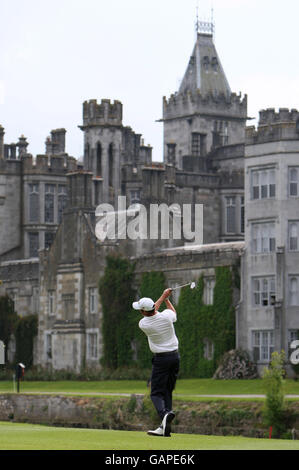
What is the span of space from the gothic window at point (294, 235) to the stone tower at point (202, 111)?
123 feet

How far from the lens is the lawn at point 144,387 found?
50.3m

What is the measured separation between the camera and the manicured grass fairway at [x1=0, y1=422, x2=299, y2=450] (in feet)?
65.5

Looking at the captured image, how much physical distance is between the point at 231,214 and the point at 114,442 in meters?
61.6

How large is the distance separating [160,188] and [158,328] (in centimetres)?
4558

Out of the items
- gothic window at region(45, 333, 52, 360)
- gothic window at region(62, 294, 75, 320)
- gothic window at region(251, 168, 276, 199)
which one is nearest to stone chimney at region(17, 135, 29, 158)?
gothic window at region(45, 333, 52, 360)

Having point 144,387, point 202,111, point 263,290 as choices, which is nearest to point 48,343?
point 263,290

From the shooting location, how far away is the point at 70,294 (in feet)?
224

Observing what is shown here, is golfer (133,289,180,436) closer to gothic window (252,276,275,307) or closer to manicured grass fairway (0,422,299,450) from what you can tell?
manicured grass fairway (0,422,299,450)

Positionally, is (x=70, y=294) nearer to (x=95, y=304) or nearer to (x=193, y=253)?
(x=95, y=304)

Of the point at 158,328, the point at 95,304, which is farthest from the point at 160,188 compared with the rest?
the point at 158,328

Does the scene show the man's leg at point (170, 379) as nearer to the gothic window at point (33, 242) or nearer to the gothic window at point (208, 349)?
the gothic window at point (208, 349)

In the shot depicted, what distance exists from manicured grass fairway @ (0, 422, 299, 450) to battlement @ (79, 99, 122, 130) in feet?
187

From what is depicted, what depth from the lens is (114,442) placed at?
21281mm

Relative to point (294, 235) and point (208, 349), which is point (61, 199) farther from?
point (294, 235)
